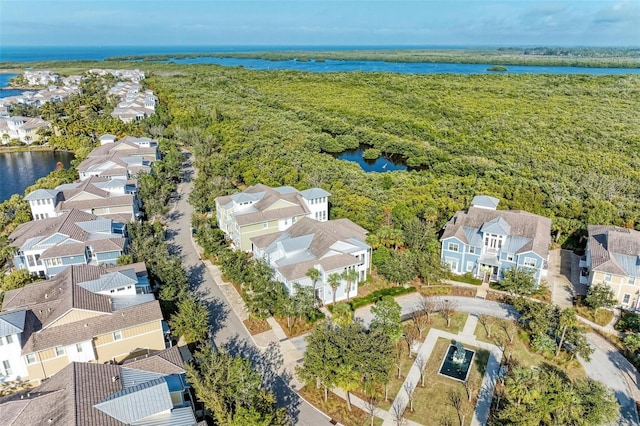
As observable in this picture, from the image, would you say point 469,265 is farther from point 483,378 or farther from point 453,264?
point 483,378

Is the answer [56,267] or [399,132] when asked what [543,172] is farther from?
[56,267]

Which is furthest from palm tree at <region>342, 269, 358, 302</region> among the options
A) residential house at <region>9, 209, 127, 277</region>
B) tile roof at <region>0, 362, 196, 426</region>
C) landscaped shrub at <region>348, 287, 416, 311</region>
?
residential house at <region>9, 209, 127, 277</region>

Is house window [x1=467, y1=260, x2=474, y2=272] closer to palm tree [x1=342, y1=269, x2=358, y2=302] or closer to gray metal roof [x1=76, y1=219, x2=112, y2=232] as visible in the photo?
palm tree [x1=342, y1=269, x2=358, y2=302]

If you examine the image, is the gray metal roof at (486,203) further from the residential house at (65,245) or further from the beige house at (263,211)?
the residential house at (65,245)

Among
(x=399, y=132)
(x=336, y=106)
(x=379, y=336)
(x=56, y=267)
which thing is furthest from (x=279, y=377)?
(x=336, y=106)

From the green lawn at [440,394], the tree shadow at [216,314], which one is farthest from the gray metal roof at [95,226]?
the green lawn at [440,394]

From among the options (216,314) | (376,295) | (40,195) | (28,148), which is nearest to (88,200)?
(40,195)
